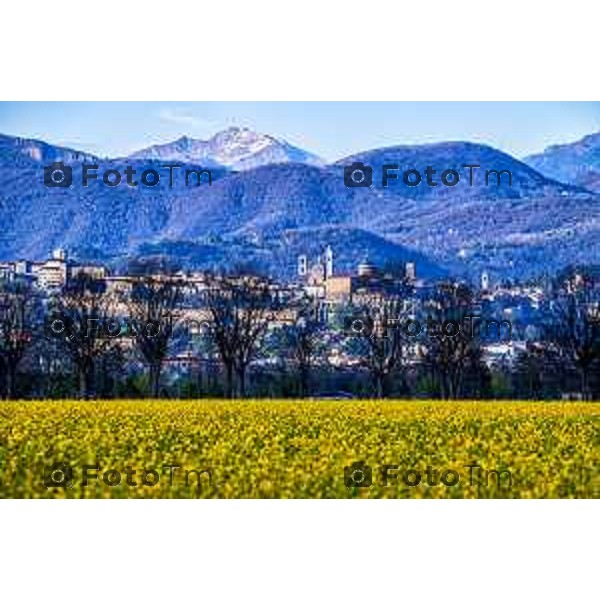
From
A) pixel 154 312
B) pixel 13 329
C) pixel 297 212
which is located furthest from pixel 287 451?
pixel 13 329

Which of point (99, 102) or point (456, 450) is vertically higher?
point (99, 102)

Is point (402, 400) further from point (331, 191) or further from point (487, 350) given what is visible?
point (331, 191)

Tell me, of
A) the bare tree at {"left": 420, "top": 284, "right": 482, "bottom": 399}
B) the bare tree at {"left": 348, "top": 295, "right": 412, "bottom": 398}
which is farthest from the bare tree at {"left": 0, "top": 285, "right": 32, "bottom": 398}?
the bare tree at {"left": 420, "top": 284, "right": 482, "bottom": 399}

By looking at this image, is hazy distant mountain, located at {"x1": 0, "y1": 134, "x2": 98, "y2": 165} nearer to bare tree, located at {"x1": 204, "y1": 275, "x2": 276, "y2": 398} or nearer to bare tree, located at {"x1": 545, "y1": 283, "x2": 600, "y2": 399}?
bare tree, located at {"x1": 204, "y1": 275, "x2": 276, "y2": 398}

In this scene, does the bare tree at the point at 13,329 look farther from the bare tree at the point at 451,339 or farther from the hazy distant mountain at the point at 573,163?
the hazy distant mountain at the point at 573,163

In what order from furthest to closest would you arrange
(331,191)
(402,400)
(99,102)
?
(402,400), (331,191), (99,102)

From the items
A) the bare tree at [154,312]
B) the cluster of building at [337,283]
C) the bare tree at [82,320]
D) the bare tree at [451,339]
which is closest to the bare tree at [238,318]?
the bare tree at [154,312]

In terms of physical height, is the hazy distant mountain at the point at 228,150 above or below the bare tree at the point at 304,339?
above
